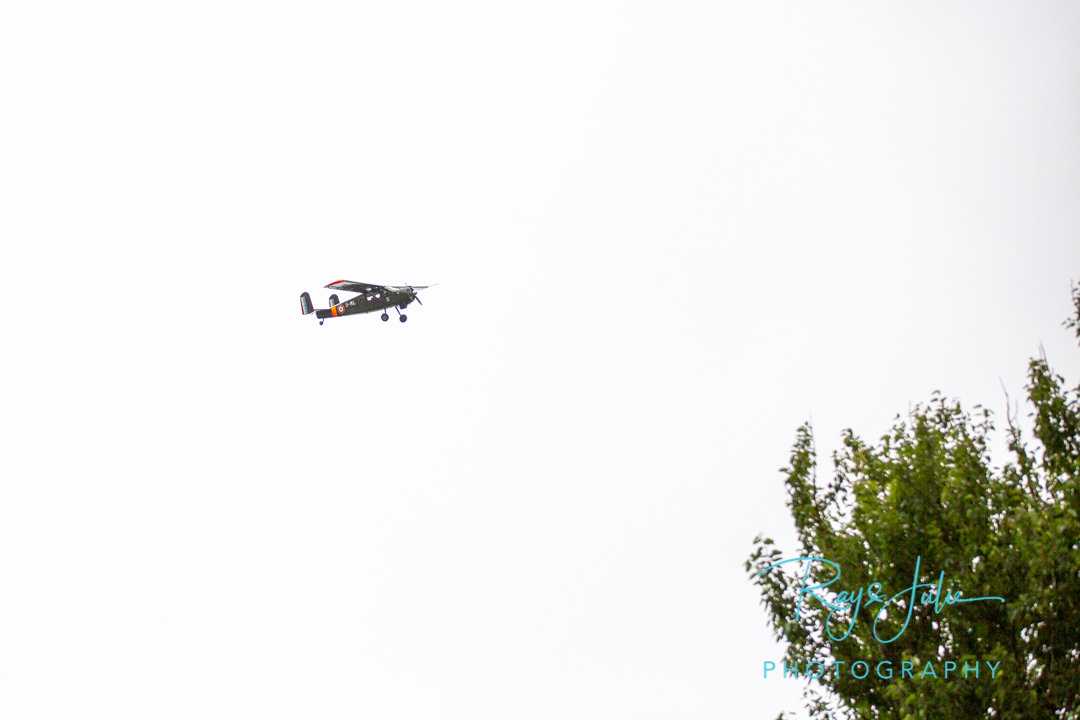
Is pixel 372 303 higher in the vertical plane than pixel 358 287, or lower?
lower

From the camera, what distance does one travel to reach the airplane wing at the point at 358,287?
55.3 meters

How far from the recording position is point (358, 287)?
56344 millimetres

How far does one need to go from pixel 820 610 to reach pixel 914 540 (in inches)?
99.5

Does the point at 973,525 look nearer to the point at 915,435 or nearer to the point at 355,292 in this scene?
the point at 915,435

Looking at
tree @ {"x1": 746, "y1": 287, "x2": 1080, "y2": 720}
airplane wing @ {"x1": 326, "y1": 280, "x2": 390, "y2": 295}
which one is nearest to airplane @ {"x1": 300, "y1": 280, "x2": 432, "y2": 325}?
airplane wing @ {"x1": 326, "y1": 280, "x2": 390, "y2": 295}

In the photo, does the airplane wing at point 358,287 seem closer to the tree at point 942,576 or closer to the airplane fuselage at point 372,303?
the airplane fuselage at point 372,303

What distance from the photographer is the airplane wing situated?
55344mm

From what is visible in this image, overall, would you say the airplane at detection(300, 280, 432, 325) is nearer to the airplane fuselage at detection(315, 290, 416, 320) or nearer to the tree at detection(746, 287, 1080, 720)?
the airplane fuselage at detection(315, 290, 416, 320)

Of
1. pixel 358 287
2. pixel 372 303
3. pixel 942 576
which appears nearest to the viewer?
pixel 942 576

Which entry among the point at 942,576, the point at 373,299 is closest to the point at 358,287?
the point at 373,299

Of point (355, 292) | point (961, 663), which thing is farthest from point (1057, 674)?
point (355, 292)

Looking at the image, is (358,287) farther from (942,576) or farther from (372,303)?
(942,576)

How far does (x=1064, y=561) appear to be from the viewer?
62.6 feet

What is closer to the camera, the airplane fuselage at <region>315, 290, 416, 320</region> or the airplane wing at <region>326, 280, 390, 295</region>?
the airplane wing at <region>326, 280, 390, 295</region>
